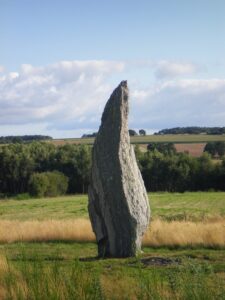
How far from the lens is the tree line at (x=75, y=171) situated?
2698 inches

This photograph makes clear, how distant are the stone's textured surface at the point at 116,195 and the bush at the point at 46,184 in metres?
52.1

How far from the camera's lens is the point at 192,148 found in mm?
84500

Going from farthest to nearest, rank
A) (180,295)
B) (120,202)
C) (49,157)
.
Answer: (49,157)
(120,202)
(180,295)

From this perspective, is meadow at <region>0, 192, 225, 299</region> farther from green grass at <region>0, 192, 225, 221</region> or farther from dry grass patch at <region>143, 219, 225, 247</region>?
green grass at <region>0, 192, 225, 221</region>

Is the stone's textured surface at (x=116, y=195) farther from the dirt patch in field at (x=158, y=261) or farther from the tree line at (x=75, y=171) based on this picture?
the tree line at (x=75, y=171)

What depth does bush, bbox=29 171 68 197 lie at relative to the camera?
67062 mm

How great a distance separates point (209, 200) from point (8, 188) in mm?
33795

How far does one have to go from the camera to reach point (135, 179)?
49.4ft

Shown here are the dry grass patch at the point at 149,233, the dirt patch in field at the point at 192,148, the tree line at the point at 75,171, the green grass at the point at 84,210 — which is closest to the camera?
the dry grass patch at the point at 149,233

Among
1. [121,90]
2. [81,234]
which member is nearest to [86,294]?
[121,90]

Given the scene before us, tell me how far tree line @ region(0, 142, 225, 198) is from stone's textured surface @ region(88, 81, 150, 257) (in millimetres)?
52082

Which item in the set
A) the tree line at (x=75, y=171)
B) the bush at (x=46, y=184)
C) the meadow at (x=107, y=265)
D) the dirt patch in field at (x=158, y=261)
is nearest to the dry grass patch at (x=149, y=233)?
the meadow at (x=107, y=265)

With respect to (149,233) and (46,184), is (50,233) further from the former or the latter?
(46,184)

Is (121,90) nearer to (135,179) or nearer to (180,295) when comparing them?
(135,179)
